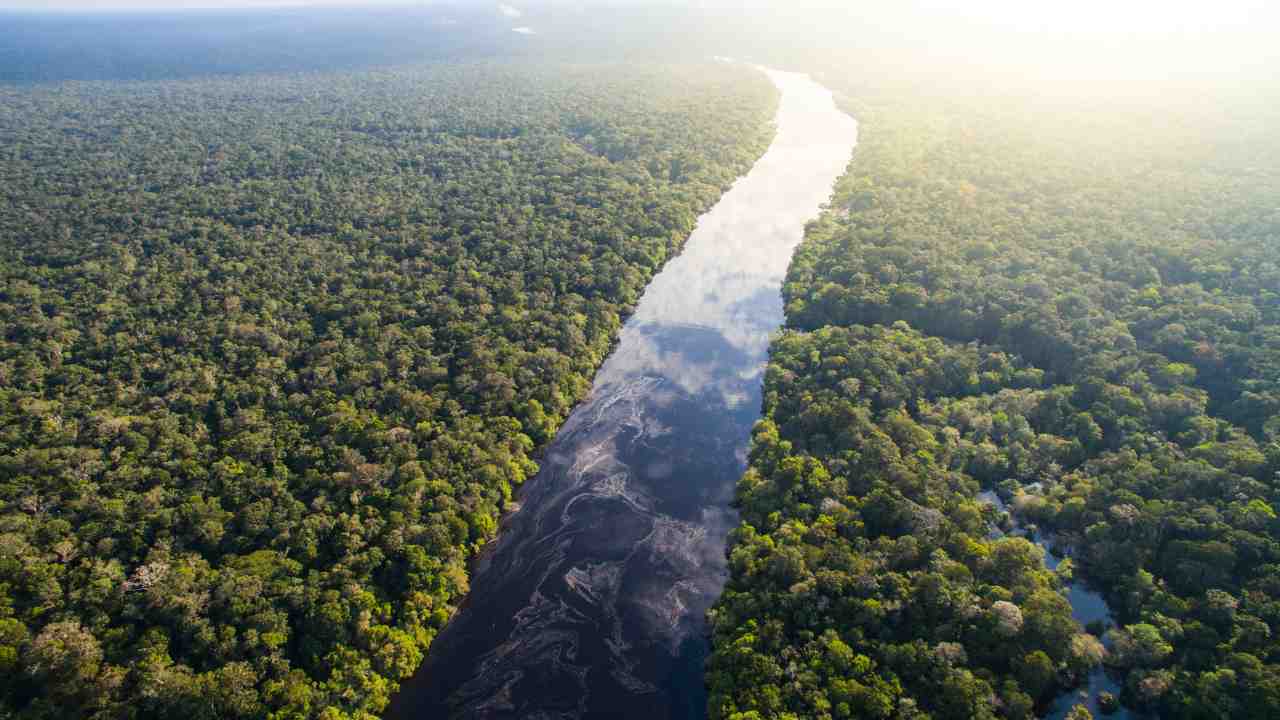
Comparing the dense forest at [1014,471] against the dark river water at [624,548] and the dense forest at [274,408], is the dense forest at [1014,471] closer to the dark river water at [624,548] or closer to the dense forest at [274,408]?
the dark river water at [624,548]

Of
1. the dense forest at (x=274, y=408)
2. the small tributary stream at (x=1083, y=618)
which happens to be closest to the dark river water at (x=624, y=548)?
the dense forest at (x=274, y=408)


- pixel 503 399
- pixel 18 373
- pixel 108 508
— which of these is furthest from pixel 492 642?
pixel 18 373

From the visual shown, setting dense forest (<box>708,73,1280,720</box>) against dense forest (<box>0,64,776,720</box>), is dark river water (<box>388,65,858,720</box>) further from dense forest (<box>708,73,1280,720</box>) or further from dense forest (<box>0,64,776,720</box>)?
dense forest (<box>708,73,1280,720</box>)

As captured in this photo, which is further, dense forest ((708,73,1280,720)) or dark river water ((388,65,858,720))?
dark river water ((388,65,858,720))

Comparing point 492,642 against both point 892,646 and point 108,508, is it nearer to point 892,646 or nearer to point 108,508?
point 892,646

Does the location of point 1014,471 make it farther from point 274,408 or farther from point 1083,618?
point 274,408

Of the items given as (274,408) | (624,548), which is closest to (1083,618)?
(624,548)

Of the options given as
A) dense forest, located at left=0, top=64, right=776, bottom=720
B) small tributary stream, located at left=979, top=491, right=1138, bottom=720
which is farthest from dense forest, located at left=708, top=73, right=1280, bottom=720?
dense forest, located at left=0, top=64, right=776, bottom=720
